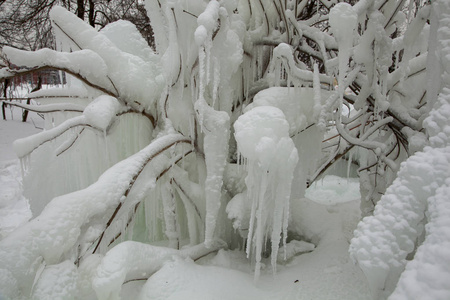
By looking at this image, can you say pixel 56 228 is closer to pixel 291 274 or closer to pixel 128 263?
pixel 128 263

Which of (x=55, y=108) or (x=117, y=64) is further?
(x=55, y=108)

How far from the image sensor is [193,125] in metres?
2.45

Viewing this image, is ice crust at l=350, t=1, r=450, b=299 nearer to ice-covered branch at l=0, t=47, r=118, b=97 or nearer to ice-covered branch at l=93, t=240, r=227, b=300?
ice-covered branch at l=93, t=240, r=227, b=300

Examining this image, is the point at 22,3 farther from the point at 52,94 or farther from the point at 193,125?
the point at 193,125

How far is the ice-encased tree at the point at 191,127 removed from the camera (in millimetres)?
1621

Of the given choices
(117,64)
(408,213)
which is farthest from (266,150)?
(117,64)

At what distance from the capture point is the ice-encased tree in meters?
1.62

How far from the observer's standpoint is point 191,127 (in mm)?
2439

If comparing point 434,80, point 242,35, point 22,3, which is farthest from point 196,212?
point 22,3

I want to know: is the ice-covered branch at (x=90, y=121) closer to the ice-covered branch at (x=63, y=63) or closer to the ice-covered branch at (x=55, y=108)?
the ice-covered branch at (x=63, y=63)

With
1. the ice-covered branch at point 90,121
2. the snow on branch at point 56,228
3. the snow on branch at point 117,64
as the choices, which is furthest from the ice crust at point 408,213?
the snow on branch at point 117,64

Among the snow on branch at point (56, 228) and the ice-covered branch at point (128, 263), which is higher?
the snow on branch at point (56, 228)

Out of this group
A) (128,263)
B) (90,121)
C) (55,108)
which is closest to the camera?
(128,263)

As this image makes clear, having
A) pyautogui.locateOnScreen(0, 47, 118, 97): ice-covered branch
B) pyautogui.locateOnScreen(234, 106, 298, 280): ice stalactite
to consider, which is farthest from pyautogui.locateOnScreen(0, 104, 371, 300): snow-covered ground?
pyautogui.locateOnScreen(0, 47, 118, 97): ice-covered branch
